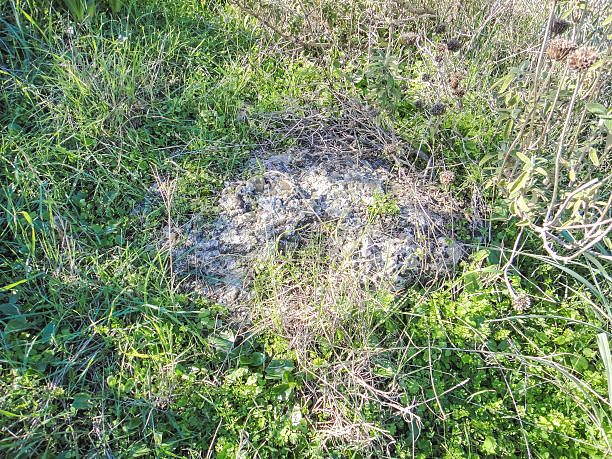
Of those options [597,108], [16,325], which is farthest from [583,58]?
[16,325]

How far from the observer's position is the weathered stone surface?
88.2 inches

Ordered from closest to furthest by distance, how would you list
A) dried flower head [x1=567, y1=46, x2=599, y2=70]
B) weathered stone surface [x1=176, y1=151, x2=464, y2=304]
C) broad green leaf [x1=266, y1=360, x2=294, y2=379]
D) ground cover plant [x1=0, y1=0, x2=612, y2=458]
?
dried flower head [x1=567, y1=46, x2=599, y2=70] → ground cover plant [x1=0, y1=0, x2=612, y2=458] → broad green leaf [x1=266, y1=360, x2=294, y2=379] → weathered stone surface [x1=176, y1=151, x2=464, y2=304]

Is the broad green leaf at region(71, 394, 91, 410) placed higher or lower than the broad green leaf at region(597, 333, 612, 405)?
lower

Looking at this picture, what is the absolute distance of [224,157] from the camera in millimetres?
2629

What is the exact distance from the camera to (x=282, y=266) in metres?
2.21

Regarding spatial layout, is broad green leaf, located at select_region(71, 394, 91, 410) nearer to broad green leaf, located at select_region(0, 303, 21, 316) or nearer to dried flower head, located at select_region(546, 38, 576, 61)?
broad green leaf, located at select_region(0, 303, 21, 316)

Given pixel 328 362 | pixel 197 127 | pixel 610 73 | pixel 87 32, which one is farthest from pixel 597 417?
pixel 87 32

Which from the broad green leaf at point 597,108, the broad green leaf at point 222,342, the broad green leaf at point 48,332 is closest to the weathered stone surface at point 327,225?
the broad green leaf at point 222,342

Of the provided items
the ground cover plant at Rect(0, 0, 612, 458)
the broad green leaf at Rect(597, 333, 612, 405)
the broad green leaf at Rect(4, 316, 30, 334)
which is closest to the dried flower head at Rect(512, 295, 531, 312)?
the ground cover plant at Rect(0, 0, 612, 458)

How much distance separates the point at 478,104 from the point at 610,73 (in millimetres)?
714

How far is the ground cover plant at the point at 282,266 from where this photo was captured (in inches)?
71.6

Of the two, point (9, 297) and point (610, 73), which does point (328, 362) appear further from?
point (610, 73)

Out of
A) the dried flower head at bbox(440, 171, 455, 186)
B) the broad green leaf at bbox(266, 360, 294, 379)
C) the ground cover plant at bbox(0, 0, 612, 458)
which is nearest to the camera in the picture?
the ground cover plant at bbox(0, 0, 612, 458)

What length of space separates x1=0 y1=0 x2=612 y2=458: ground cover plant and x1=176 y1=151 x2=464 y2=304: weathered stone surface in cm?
7
